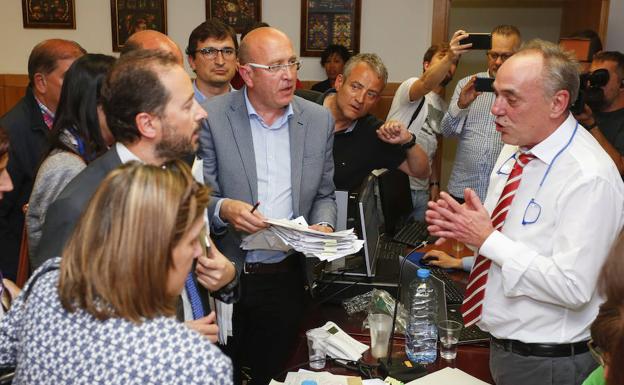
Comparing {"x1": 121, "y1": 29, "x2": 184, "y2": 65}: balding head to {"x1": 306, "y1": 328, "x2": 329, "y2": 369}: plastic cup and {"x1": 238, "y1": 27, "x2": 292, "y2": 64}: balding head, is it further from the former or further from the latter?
{"x1": 306, "y1": 328, "x2": 329, "y2": 369}: plastic cup

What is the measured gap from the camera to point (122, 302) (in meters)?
1.08

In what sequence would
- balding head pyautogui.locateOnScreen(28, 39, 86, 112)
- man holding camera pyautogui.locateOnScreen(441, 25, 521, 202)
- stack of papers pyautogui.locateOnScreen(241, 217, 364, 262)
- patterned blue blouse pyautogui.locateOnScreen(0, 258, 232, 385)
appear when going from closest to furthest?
patterned blue blouse pyautogui.locateOnScreen(0, 258, 232, 385)
stack of papers pyautogui.locateOnScreen(241, 217, 364, 262)
balding head pyautogui.locateOnScreen(28, 39, 86, 112)
man holding camera pyautogui.locateOnScreen(441, 25, 521, 202)

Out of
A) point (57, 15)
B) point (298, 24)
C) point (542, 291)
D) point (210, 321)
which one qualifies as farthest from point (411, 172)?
point (57, 15)

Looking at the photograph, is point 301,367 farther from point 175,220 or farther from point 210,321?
point 175,220

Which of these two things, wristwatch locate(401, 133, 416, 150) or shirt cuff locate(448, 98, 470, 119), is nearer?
wristwatch locate(401, 133, 416, 150)

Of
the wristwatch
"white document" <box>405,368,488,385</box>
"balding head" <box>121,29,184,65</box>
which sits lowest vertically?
"white document" <box>405,368,488,385</box>

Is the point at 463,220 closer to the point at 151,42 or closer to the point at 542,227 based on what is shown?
the point at 542,227

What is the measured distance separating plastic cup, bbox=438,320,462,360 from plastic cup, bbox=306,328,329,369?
366 millimetres

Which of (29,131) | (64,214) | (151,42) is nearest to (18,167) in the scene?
(29,131)

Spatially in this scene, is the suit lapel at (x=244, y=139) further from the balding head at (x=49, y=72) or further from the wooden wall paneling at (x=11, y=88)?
the wooden wall paneling at (x=11, y=88)

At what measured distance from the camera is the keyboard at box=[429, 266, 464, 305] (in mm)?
2297

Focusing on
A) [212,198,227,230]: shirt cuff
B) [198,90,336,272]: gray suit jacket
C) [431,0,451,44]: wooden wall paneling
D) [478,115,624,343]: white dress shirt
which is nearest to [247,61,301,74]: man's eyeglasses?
[198,90,336,272]: gray suit jacket

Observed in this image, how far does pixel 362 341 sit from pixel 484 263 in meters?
0.46

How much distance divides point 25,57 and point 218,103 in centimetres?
422
